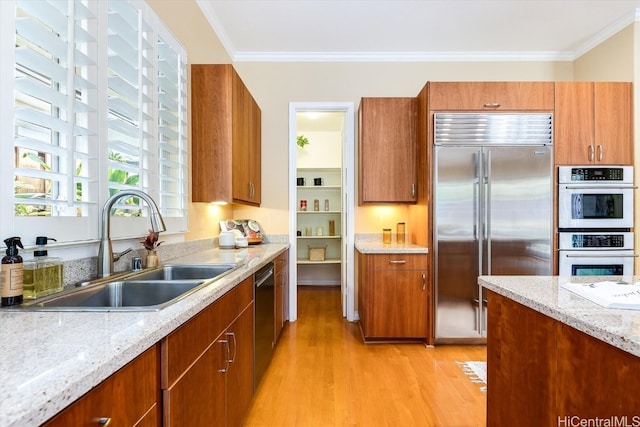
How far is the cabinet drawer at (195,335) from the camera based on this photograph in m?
0.86

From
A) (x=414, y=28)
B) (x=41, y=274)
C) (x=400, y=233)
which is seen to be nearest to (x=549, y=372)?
(x=41, y=274)

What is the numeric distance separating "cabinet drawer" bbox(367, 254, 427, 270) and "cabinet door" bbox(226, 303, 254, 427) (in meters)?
1.33

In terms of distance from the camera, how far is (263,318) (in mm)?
2117

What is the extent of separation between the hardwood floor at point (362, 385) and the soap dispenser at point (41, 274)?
1250mm

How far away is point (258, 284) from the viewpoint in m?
1.98

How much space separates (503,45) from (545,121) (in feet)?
3.71

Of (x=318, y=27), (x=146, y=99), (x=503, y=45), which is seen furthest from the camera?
(x=503, y=45)

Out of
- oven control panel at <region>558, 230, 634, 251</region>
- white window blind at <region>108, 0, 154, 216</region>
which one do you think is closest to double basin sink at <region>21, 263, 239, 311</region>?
white window blind at <region>108, 0, 154, 216</region>

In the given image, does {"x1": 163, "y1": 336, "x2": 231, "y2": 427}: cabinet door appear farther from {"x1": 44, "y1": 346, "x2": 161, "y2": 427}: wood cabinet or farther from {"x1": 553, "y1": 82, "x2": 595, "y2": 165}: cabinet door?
{"x1": 553, "y1": 82, "x2": 595, "y2": 165}: cabinet door

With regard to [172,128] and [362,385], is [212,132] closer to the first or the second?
[172,128]

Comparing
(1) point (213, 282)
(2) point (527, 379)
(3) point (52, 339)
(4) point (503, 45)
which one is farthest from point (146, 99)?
(4) point (503, 45)

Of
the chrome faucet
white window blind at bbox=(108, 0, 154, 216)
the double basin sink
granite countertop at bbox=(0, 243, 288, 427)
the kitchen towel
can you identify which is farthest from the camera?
the kitchen towel

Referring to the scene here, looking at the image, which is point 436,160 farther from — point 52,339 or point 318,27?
point 52,339

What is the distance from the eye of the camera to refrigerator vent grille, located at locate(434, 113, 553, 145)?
275 centimetres
